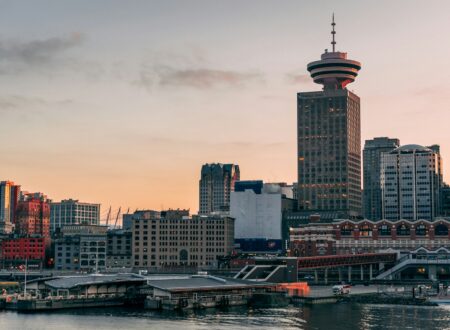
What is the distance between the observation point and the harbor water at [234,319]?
166m

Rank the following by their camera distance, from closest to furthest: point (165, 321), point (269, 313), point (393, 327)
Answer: point (393, 327)
point (165, 321)
point (269, 313)

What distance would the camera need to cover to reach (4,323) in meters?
171

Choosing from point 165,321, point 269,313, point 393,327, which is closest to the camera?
point 393,327

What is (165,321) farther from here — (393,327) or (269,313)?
(393,327)

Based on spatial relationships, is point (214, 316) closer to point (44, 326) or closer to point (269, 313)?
point (269, 313)

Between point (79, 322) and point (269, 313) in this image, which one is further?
point (269, 313)

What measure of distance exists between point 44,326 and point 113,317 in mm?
19825

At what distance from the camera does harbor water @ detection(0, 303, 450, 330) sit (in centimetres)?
16588

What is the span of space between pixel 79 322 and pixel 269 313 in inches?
1716

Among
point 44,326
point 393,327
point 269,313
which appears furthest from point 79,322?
point 393,327

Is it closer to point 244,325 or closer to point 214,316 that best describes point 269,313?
point 214,316

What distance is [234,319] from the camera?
178125mm

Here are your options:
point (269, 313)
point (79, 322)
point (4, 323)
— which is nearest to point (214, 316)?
point (269, 313)

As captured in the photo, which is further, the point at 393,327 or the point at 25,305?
the point at 25,305
